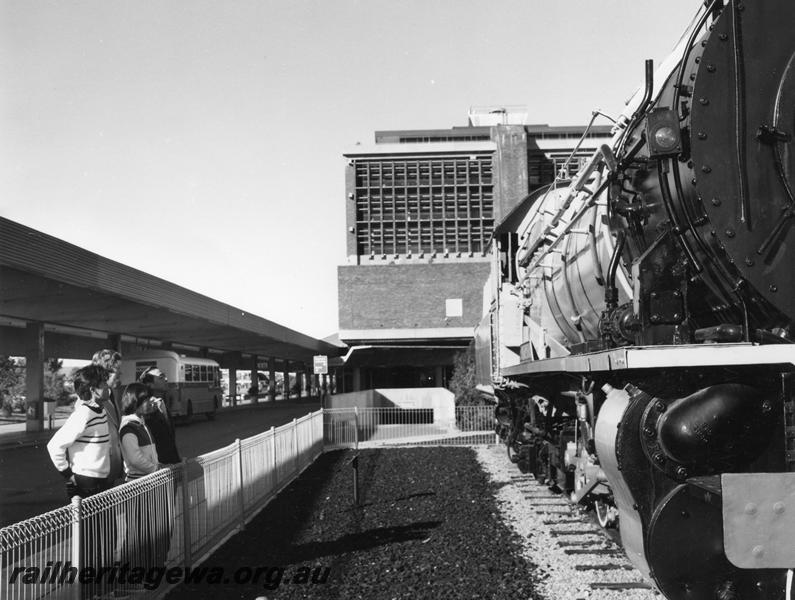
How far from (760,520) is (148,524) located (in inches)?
179

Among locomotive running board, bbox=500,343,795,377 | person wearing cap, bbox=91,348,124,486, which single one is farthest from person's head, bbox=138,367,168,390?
locomotive running board, bbox=500,343,795,377

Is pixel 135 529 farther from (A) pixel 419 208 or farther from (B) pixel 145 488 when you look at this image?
(A) pixel 419 208

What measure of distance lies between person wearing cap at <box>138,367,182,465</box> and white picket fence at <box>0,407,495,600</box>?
0.25 meters

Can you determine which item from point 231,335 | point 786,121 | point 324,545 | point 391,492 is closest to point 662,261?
point 786,121

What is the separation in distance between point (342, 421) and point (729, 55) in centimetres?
1755

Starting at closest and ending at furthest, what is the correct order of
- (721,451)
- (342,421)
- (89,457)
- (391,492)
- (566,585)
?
1. (721,451)
2. (89,457)
3. (566,585)
4. (391,492)
5. (342,421)

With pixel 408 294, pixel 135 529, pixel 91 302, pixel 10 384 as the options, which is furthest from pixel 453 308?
pixel 135 529

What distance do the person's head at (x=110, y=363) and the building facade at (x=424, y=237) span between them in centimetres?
3200

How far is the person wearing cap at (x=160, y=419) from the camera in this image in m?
6.63

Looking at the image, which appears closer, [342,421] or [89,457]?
[89,457]

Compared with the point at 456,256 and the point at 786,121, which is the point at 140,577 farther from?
the point at 456,256

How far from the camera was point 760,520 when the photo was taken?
3.99 meters

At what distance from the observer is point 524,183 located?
40906 mm

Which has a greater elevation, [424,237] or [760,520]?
[424,237]
